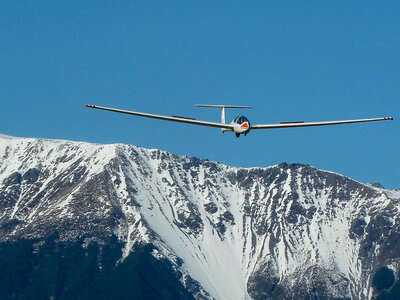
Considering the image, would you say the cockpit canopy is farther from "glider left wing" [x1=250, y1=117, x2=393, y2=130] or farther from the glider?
"glider left wing" [x1=250, y1=117, x2=393, y2=130]

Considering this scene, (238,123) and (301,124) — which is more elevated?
(238,123)

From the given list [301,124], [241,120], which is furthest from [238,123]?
[301,124]

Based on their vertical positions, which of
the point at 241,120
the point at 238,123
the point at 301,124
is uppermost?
the point at 241,120

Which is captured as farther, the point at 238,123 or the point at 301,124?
the point at 238,123

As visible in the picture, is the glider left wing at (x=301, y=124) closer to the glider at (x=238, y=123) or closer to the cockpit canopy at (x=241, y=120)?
the glider at (x=238, y=123)

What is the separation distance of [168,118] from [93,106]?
12245mm

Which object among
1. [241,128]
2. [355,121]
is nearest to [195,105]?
[241,128]

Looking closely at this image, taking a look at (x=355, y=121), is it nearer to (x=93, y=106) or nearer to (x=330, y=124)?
(x=330, y=124)

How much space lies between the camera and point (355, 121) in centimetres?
16650

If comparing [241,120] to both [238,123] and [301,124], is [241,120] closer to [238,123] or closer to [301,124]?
[238,123]

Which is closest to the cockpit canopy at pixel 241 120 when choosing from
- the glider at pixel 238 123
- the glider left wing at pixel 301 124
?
the glider at pixel 238 123

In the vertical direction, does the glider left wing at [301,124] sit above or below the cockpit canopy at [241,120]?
below

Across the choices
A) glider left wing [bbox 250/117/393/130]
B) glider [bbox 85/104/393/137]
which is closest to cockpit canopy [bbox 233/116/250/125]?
glider [bbox 85/104/393/137]

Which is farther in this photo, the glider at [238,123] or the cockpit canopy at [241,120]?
the cockpit canopy at [241,120]
